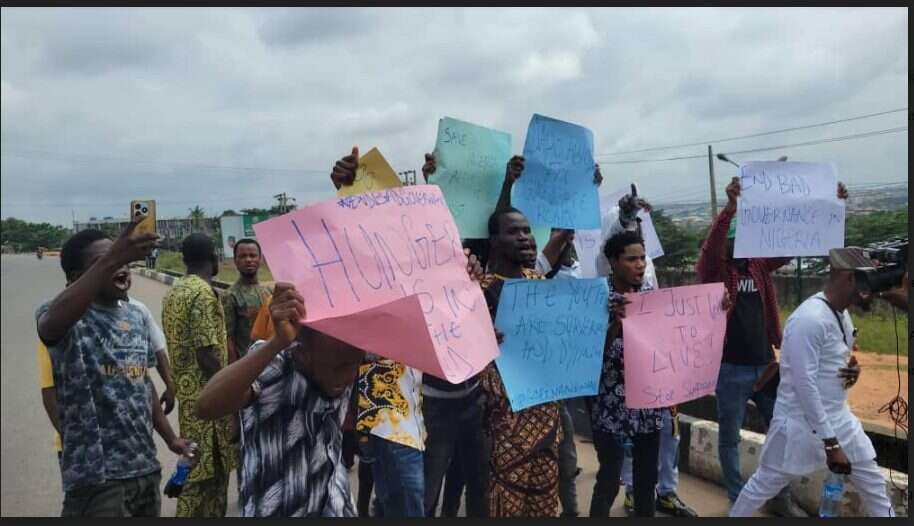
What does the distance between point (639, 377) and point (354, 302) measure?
1.62m

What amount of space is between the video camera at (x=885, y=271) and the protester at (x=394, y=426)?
209 centimetres

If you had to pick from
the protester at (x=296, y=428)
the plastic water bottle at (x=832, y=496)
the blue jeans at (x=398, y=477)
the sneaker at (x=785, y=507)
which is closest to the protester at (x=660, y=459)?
the sneaker at (x=785, y=507)

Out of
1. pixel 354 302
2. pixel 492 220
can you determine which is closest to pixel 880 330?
pixel 492 220

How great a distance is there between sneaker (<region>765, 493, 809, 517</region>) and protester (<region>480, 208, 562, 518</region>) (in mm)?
1674

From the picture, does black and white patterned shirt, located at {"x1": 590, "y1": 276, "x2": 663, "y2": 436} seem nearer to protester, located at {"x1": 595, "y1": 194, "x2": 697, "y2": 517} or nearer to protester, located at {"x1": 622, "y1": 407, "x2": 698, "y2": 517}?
protester, located at {"x1": 595, "y1": 194, "x2": 697, "y2": 517}

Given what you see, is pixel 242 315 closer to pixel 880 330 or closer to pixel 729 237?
pixel 729 237

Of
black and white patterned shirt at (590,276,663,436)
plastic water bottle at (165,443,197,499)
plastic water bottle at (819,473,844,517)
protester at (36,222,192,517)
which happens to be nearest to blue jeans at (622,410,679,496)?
plastic water bottle at (819,473,844,517)

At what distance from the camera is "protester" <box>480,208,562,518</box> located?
9.22 feet

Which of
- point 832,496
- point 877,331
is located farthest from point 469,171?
point 877,331

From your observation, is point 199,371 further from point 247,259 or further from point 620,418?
point 620,418

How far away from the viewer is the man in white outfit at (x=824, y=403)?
296 centimetres

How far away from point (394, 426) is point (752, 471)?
260 cm

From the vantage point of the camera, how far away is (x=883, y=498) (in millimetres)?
2938

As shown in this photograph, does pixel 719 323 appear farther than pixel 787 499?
No
